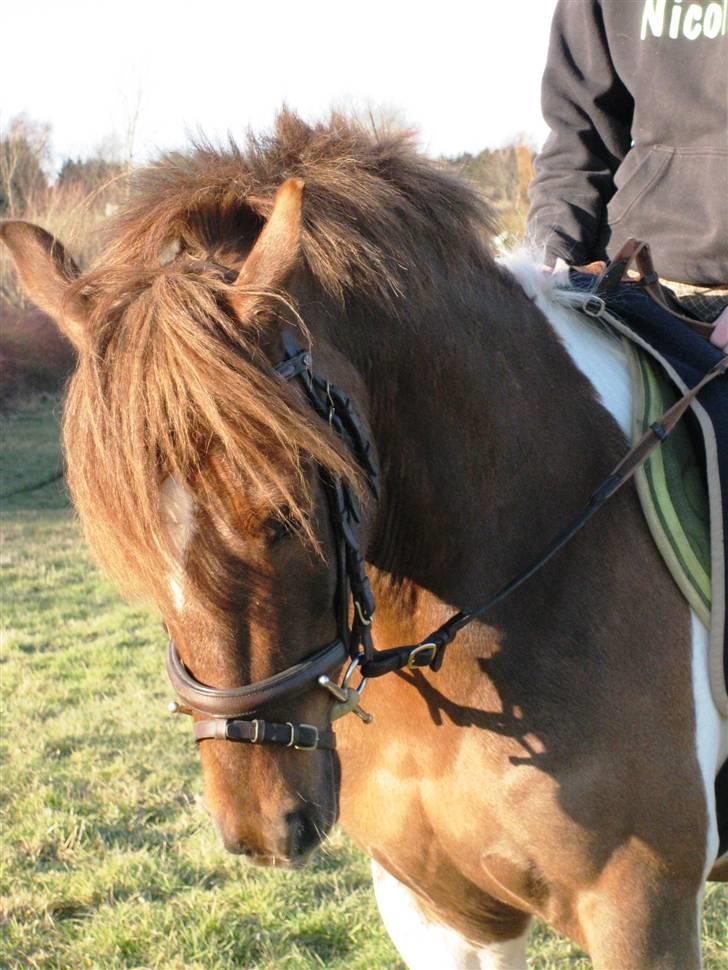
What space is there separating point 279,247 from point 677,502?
3.50 ft

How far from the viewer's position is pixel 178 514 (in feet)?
5.63

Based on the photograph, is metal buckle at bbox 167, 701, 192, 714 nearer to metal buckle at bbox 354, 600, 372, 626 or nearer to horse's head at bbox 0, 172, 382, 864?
horse's head at bbox 0, 172, 382, 864

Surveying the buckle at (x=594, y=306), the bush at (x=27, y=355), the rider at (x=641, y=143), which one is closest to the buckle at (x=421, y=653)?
the buckle at (x=594, y=306)

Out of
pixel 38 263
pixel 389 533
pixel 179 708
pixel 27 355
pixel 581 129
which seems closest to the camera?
pixel 179 708

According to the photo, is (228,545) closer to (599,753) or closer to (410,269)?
(410,269)

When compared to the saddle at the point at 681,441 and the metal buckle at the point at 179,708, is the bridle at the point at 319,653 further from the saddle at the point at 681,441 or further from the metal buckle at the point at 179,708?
the saddle at the point at 681,441

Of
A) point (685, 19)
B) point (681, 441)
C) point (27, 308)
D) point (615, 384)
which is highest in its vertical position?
point (685, 19)

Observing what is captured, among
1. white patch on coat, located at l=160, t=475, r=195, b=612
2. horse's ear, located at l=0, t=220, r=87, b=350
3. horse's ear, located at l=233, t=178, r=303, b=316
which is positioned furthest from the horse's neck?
horse's ear, located at l=0, t=220, r=87, b=350

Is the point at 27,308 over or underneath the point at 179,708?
underneath

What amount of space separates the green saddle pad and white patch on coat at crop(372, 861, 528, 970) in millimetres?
1019

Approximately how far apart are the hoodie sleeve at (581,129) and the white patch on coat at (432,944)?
190 centimetres

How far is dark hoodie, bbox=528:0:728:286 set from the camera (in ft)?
9.57

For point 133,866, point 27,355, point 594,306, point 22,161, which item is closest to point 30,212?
point 27,355

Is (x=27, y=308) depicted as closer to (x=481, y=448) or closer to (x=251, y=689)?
(x=481, y=448)
